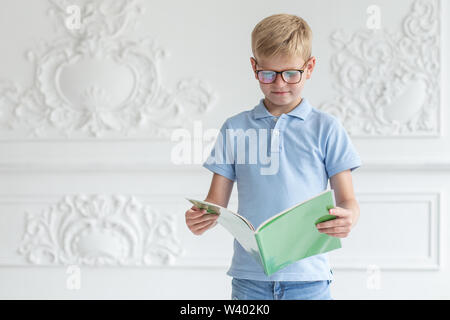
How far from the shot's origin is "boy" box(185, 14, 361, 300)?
1.05 meters

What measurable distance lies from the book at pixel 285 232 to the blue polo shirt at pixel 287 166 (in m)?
0.08

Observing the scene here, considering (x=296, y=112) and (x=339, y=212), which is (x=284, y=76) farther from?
(x=339, y=212)

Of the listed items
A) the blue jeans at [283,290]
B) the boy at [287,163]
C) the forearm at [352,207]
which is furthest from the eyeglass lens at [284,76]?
the blue jeans at [283,290]

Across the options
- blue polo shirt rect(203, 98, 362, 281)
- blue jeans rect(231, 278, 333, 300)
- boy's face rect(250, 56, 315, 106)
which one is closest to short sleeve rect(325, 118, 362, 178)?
blue polo shirt rect(203, 98, 362, 281)

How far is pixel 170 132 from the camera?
8.26 feet

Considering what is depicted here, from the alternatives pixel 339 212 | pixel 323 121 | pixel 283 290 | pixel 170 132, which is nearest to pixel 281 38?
pixel 323 121

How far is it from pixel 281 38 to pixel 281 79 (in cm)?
8

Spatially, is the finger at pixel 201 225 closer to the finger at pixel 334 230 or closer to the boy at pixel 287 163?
the boy at pixel 287 163

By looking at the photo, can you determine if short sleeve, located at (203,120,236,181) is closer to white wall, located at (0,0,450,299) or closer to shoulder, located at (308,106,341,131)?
shoulder, located at (308,106,341,131)

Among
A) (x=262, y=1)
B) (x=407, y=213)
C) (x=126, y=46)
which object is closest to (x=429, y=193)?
(x=407, y=213)

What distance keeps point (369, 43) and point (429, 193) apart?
2.33 feet

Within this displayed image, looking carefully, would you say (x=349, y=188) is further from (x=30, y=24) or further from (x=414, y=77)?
(x=30, y=24)

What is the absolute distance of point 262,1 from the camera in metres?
2.49

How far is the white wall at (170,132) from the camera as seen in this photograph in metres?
2.46
